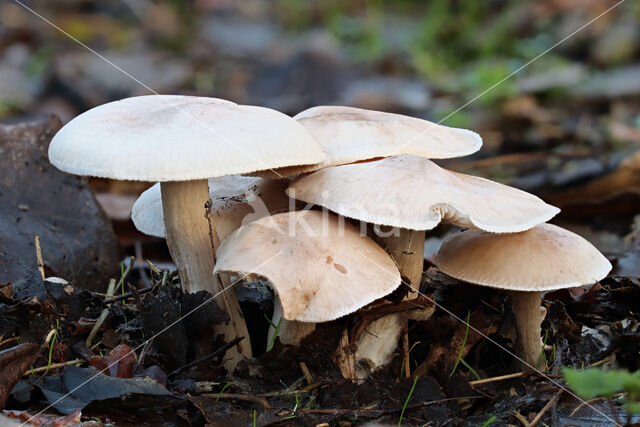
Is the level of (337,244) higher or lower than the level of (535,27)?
lower

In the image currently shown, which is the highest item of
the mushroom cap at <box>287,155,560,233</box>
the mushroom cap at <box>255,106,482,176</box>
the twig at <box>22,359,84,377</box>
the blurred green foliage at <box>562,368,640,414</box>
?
the mushroom cap at <box>255,106,482,176</box>

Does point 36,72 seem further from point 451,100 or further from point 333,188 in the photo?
point 333,188

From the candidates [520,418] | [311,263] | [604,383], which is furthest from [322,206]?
[604,383]

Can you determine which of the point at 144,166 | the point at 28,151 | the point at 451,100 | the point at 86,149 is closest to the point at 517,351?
the point at 144,166

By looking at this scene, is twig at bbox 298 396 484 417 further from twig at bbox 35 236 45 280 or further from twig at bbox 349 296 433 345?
twig at bbox 35 236 45 280

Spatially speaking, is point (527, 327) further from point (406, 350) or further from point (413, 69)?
point (413, 69)

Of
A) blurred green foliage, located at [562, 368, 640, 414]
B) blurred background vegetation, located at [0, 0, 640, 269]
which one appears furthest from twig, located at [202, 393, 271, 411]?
blurred background vegetation, located at [0, 0, 640, 269]
